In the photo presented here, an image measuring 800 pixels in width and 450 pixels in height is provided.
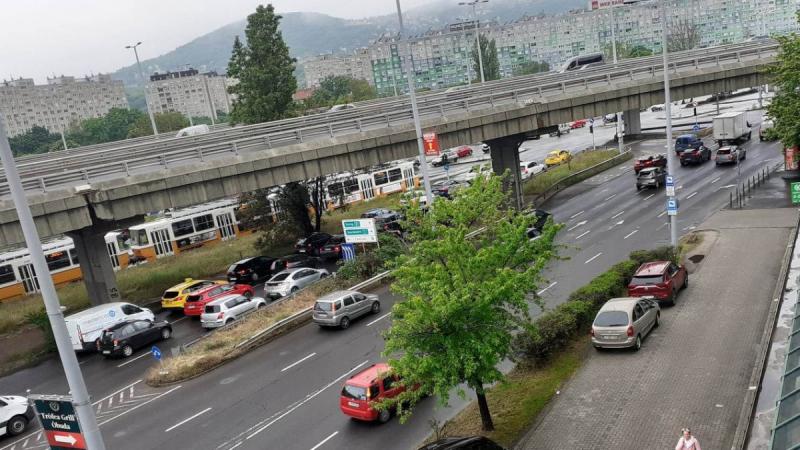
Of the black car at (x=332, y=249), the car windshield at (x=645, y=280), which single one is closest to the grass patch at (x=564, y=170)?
the black car at (x=332, y=249)

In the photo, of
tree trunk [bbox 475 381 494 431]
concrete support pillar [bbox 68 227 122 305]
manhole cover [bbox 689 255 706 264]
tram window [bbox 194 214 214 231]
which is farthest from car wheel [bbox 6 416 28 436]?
tram window [bbox 194 214 214 231]

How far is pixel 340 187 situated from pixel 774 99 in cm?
3326

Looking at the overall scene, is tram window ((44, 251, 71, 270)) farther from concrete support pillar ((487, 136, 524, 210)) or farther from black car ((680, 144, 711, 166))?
black car ((680, 144, 711, 166))

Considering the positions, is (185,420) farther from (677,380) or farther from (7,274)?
(7,274)

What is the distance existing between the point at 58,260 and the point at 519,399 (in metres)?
35.7

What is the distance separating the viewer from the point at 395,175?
2400 inches

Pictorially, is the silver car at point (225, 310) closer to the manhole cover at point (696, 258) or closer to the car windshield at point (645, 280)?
the car windshield at point (645, 280)

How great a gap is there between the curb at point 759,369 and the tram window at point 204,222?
1507 inches

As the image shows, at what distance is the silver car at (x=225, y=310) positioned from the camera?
27.1 m

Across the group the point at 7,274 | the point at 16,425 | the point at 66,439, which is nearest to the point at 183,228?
the point at 7,274

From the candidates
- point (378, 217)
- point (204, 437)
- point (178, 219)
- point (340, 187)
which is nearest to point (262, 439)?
point (204, 437)

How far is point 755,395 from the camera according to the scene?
14.5 m

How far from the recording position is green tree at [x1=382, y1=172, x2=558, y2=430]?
43.0 feet

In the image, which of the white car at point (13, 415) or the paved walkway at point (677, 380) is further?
the white car at point (13, 415)
